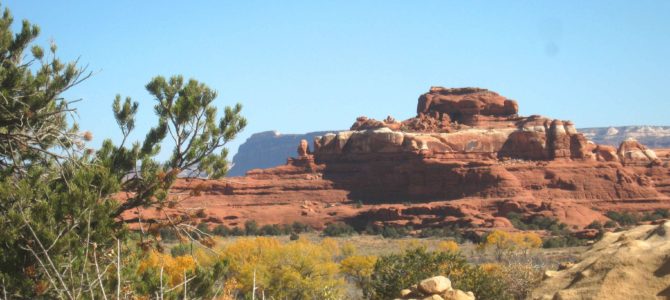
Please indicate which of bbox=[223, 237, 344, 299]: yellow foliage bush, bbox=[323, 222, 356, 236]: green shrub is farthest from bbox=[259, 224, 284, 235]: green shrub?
bbox=[223, 237, 344, 299]: yellow foliage bush

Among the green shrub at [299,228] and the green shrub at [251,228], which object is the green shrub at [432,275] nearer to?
the green shrub at [251,228]

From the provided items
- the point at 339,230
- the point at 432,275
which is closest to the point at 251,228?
the point at 339,230

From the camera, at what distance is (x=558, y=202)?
68.4 meters

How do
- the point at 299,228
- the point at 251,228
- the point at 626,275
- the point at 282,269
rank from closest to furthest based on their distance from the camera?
the point at 626,275 < the point at 282,269 < the point at 251,228 < the point at 299,228

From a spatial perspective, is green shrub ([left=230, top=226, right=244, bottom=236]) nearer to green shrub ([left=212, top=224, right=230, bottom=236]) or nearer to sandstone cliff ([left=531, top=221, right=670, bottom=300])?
green shrub ([left=212, top=224, right=230, bottom=236])

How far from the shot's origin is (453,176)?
73.4m

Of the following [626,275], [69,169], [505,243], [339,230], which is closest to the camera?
[626,275]

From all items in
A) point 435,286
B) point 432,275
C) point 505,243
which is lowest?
point 505,243

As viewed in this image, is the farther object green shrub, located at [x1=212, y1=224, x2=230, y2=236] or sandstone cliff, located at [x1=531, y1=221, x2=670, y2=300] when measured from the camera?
green shrub, located at [x1=212, y1=224, x2=230, y2=236]

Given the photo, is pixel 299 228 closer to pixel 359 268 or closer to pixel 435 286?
pixel 359 268

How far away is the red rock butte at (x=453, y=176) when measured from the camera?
68812 millimetres

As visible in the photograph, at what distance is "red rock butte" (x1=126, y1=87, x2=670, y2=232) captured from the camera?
68.8 metres

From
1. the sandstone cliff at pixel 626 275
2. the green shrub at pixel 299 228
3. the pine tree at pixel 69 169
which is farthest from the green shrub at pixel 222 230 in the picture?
the sandstone cliff at pixel 626 275

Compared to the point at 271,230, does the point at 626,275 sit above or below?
above
